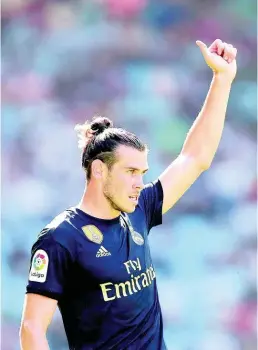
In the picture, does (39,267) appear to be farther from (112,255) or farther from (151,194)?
(151,194)

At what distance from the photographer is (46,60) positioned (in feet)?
22.8

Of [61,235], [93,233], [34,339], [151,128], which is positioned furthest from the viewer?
[151,128]

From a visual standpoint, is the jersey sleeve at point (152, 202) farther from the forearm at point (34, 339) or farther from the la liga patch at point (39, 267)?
the forearm at point (34, 339)

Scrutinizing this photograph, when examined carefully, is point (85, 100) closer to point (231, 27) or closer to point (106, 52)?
point (106, 52)

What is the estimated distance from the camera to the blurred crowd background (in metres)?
6.43

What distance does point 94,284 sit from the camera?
3186 millimetres

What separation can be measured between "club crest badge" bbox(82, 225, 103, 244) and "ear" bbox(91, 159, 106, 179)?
22 cm

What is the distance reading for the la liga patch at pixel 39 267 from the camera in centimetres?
308

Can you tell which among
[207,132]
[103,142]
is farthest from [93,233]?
[207,132]

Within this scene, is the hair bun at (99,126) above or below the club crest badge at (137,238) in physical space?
above

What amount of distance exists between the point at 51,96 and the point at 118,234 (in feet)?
12.2

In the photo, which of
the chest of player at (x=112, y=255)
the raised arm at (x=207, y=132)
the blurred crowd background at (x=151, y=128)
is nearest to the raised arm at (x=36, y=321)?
the chest of player at (x=112, y=255)

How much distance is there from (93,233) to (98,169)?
27 centimetres

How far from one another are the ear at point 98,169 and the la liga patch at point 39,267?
427mm
